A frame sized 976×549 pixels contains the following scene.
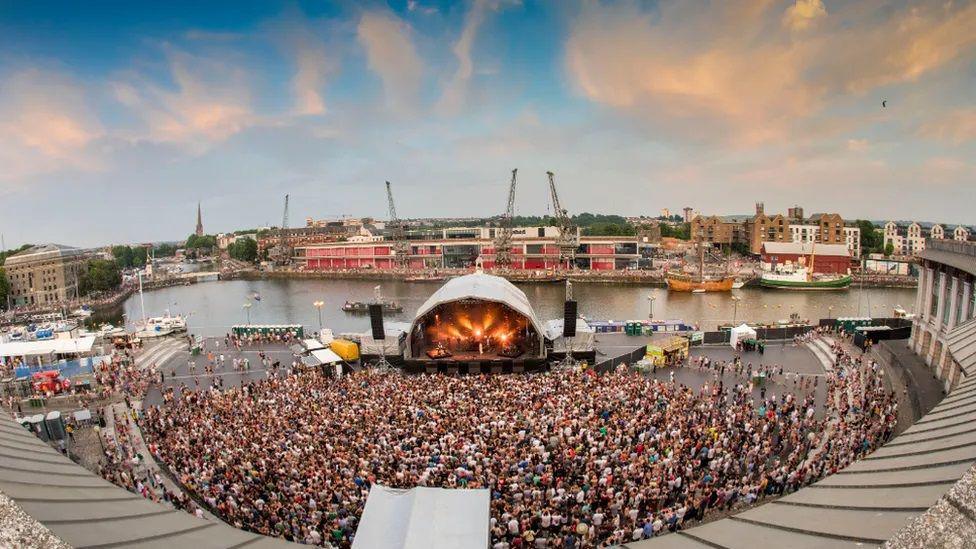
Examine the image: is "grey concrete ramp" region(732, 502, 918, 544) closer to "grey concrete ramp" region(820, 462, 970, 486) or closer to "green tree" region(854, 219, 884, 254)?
"grey concrete ramp" region(820, 462, 970, 486)

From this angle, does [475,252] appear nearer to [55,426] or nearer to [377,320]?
[377,320]

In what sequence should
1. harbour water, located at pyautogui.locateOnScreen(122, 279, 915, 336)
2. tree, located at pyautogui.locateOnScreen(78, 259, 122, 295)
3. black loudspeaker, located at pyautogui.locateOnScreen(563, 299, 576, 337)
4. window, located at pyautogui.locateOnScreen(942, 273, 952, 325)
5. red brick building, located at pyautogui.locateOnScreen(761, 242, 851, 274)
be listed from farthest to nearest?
tree, located at pyautogui.locateOnScreen(78, 259, 122, 295) < red brick building, located at pyautogui.locateOnScreen(761, 242, 851, 274) < harbour water, located at pyautogui.locateOnScreen(122, 279, 915, 336) < black loudspeaker, located at pyautogui.locateOnScreen(563, 299, 576, 337) < window, located at pyautogui.locateOnScreen(942, 273, 952, 325)

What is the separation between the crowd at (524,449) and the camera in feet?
31.4

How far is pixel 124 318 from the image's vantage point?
4728 centimetres

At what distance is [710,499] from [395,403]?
8254mm

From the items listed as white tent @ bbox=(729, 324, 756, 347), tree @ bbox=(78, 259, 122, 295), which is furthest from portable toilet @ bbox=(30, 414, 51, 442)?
tree @ bbox=(78, 259, 122, 295)

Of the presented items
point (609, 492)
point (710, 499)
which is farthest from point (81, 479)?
point (710, 499)

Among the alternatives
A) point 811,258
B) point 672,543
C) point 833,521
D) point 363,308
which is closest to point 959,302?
point 833,521

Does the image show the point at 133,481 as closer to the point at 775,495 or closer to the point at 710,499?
the point at 710,499

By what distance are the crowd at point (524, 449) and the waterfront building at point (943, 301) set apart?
2470mm

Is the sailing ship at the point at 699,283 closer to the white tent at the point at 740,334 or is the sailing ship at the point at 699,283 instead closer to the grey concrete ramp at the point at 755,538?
the white tent at the point at 740,334

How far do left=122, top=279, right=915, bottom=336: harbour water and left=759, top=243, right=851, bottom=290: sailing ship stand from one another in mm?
1339

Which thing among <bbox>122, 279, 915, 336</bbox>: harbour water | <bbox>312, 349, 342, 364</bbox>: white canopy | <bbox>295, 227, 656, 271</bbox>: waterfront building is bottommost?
<bbox>122, 279, 915, 336</bbox>: harbour water

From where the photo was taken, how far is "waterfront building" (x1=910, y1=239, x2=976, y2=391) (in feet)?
51.8
